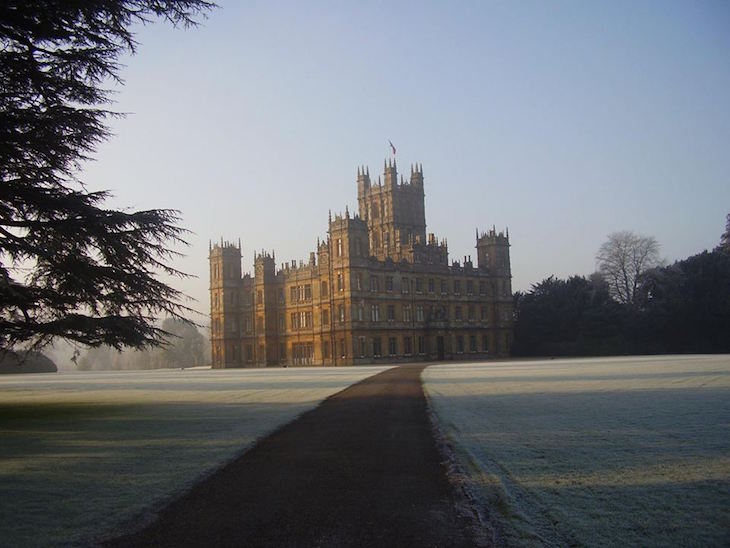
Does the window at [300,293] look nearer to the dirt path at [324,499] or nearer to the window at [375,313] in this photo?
the window at [375,313]

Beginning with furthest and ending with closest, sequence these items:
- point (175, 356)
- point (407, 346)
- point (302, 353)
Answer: point (175, 356) < point (302, 353) < point (407, 346)

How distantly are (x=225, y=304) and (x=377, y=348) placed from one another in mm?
21080

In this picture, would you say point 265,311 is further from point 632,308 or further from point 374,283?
point 632,308

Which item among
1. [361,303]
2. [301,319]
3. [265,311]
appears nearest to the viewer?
[361,303]

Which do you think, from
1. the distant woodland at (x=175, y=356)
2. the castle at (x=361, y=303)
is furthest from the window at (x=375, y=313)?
the distant woodland at (x=175, y=356)

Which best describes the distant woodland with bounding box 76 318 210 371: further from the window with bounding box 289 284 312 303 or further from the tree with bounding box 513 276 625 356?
the tree with bounding box 513 276 625 356

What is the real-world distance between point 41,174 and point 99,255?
2.64m

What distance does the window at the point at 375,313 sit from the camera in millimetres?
64000

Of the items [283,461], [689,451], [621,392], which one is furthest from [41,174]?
[621,392]

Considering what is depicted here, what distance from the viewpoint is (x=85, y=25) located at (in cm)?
1641

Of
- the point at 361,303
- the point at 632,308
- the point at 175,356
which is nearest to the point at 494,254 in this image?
the point at 632,308

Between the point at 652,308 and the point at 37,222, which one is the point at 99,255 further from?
the point at 652,308

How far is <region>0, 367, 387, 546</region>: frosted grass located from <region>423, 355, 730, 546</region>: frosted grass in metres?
4.13

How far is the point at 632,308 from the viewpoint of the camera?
2707 inches
